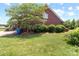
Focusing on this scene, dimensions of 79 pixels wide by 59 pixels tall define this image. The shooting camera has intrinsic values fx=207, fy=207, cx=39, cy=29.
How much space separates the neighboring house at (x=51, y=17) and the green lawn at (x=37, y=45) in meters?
0.15

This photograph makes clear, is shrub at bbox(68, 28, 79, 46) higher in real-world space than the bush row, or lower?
lower

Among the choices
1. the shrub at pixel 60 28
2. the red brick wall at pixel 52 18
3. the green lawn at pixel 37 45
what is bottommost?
the green lawn at pixel 37 45

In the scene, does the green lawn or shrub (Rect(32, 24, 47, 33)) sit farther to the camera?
shrub (Rect(32, 24, 47, 33))

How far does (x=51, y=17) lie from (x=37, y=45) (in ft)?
1.30

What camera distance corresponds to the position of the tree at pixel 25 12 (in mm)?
2566

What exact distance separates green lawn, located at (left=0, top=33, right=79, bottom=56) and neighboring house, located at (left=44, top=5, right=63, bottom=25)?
15 cm

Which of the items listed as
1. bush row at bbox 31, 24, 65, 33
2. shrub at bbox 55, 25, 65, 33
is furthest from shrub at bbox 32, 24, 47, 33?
shrub at bbox 55, 25, 65, 33

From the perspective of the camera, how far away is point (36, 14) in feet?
8.58

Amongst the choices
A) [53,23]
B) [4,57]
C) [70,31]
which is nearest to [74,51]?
[70,31]

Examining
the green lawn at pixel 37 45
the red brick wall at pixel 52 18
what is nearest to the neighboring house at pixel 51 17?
the red brick wall at pixel 52 18

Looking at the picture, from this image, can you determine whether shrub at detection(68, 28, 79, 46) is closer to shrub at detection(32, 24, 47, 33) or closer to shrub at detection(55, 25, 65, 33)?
shrub at detection(55, 25, 65, 33)

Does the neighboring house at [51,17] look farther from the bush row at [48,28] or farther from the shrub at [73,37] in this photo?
the shrub at [73,37]

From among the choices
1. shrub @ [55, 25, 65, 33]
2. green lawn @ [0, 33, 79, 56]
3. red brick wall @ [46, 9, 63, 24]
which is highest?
red brick wall @ [46, 9, 63, 24]

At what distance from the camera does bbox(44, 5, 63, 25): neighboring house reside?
2580mm
